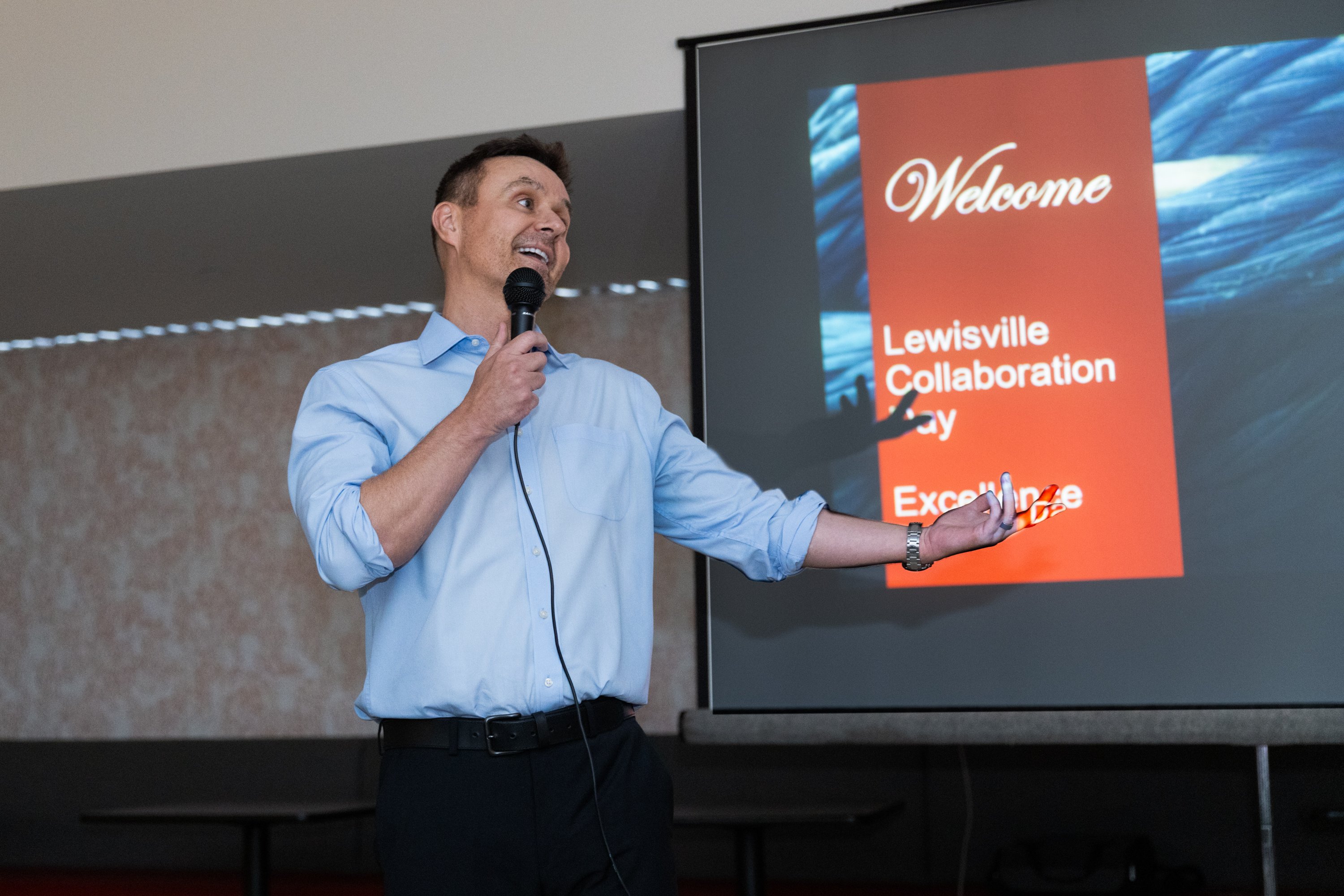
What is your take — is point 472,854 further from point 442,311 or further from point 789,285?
point 789,285

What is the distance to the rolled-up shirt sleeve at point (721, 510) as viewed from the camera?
1855 millimetres

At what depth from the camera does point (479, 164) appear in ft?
6.47

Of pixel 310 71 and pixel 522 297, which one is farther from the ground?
pixel 310 71

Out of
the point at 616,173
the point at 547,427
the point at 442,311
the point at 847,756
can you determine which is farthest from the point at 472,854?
the point at 847,756

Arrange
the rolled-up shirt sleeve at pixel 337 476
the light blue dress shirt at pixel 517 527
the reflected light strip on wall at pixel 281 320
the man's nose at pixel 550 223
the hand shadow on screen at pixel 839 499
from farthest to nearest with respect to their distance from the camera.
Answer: the reflected light strip on wall at pixel 281 320 → the hand shadow on screen at pixel 839 499 → the man's nose at pixel 550 223 → the light blue dress shirt at pixel 517 527 → the rolled-up shirt sleeve at pixel 337 476

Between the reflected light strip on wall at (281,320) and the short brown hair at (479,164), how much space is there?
3.26 metres

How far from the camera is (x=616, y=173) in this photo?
3695 millimetres

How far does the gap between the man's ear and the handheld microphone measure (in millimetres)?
301

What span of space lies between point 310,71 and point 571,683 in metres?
2.42

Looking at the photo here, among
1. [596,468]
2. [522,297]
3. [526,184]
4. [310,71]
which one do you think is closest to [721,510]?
[596,468]

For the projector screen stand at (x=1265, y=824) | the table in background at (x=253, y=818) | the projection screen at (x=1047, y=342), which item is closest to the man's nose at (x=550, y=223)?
the projection screen at (x=1047, y=342)

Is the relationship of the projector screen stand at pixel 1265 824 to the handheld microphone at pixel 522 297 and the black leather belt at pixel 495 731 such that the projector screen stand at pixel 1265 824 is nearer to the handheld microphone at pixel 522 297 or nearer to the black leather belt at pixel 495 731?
the black leather belt at pixel 495 731

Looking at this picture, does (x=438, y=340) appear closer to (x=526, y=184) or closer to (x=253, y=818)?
(x=526, y=184)

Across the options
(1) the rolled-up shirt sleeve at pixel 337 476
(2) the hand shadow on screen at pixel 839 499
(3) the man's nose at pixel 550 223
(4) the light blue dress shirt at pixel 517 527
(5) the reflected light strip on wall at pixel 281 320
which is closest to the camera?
(1) the rolled-up shirt sleeve at pixel 337 476
